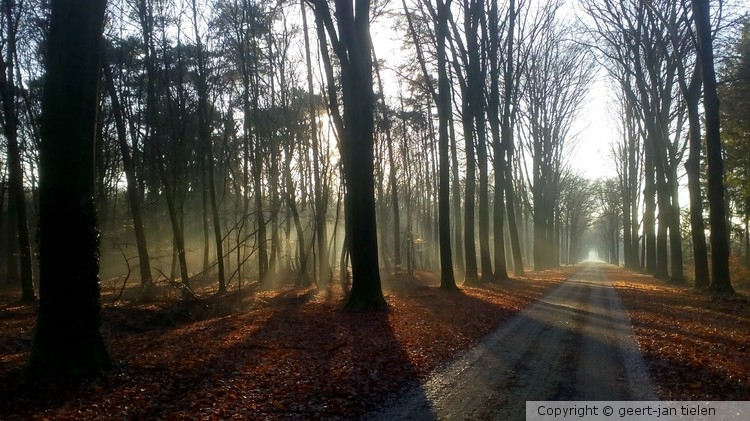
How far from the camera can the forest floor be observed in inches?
247

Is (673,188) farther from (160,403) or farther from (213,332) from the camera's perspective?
(160,403)

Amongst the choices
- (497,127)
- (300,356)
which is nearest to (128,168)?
(300,356)

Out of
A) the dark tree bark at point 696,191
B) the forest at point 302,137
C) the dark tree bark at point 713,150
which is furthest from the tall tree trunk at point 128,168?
the dark tree bark at point 696,191

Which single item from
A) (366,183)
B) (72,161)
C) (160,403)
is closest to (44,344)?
(160,403)

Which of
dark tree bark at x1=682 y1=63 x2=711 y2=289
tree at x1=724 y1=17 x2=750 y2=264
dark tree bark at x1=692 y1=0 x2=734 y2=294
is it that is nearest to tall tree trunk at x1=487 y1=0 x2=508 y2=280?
dark tree bark at x1=682 y1=63 x2=711 y2=289

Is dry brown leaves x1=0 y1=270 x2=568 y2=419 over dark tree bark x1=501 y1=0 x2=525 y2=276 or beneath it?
beneath

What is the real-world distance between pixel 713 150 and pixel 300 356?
15163 millimetres

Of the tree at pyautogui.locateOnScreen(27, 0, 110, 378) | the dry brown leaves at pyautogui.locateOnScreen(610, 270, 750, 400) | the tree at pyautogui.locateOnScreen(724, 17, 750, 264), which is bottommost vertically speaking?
the dry brown leaves at pyautogui.locateOnScreen(610, 270, 750, 400)

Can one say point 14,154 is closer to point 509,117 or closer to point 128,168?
point 128,168

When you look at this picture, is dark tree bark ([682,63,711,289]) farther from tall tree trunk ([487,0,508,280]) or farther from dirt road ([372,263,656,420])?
dirt road ([372,263,656,420])

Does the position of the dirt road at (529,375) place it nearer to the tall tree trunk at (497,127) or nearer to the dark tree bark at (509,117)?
the tall tree trunk at (497,127)

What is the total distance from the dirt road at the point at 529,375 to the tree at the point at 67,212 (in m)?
4.09

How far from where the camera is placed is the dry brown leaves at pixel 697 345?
670cm

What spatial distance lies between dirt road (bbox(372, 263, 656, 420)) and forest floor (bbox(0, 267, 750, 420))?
0.31 meters
